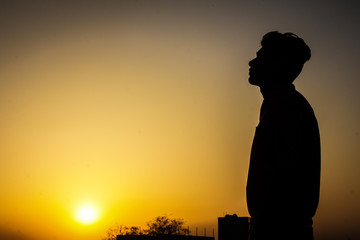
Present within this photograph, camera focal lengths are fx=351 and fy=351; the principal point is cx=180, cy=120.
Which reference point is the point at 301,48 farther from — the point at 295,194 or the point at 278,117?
the point at 295,194

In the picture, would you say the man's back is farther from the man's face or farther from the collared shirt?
the man's face

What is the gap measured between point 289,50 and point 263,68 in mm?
223

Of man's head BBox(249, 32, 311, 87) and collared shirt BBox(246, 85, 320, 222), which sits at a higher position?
man's head BBox(249, 32, 311, 87)

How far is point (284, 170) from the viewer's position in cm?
213

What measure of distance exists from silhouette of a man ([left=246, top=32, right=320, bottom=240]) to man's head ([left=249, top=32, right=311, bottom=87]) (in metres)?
0.18

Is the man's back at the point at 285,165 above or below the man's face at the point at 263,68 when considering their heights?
below

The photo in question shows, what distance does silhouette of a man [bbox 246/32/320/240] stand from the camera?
83.0 inches

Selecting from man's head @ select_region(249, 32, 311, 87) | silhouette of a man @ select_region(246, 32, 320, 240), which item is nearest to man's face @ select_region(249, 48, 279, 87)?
man's head @ select_region(249, 32, 311, 87)

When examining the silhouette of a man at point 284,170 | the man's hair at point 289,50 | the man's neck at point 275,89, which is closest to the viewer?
the silhouette of a man at point 284,170

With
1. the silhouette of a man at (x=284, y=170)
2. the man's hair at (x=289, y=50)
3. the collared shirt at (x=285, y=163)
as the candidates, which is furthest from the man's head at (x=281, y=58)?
the collared shirt at (x=285, y=163)

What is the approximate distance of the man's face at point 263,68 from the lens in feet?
8.50

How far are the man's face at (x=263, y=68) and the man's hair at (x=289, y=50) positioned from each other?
0.05 metres

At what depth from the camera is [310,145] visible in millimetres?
2244

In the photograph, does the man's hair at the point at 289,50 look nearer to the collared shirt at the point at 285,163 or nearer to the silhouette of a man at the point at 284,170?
the silhouette of a man at the point at 284,170
